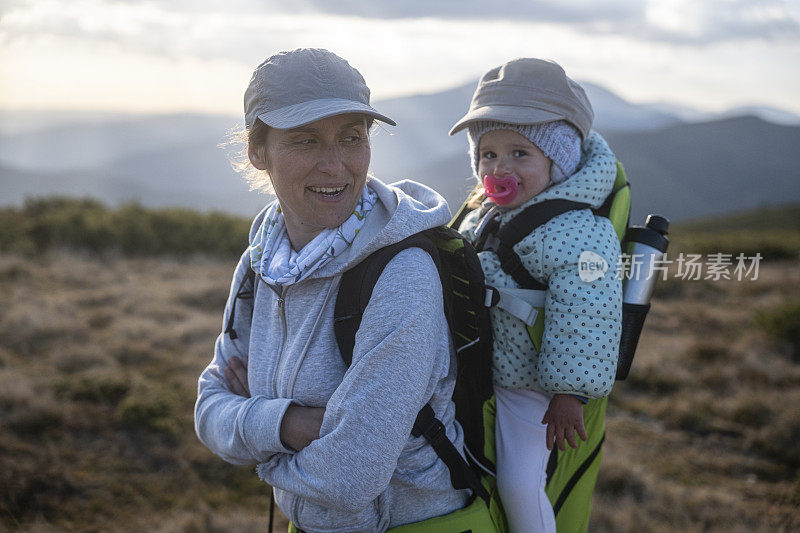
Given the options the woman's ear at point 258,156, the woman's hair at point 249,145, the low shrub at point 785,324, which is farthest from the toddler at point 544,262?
the low shrub at point 785,324

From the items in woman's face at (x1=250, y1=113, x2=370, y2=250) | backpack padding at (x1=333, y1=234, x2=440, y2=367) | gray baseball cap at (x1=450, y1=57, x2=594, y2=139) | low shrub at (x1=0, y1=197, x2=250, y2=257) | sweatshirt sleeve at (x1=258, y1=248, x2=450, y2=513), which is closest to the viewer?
sweatshirt sleeve at (x1=258, y1=248, x2=450, y2=513)

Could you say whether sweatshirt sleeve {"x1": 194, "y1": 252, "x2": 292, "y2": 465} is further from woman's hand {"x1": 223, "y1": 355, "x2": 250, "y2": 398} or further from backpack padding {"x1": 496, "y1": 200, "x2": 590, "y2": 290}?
backpack padding {"x1": 496, "y1": 200, "x2": 590, "y2": 290}

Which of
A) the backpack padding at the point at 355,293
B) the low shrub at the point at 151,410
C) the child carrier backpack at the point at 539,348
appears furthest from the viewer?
the low shrub at the point at 151,410

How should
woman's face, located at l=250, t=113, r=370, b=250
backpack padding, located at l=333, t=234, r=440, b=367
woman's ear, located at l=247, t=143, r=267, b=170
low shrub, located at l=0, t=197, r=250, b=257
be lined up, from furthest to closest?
low shrub, located at l=0, t=197, r=250, b=257
woman's ear, located at l=247, t=143, r=267, b=170
woman's face, located at l=250, t=113, r=370, b=250
backpack padding, located at l=333, t=234, r=440, b=367

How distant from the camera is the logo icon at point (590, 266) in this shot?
206 centimetres

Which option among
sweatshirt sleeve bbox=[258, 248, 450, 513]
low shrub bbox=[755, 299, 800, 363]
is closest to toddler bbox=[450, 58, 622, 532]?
sweatshirt sleeve bbox=[258, 248, 450, 513]

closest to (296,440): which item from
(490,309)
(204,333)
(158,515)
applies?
(490,309)

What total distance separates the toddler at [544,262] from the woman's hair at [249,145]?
724 millimetres

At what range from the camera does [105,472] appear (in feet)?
14.0

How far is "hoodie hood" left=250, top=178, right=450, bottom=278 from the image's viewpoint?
1.71m

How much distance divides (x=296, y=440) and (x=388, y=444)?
0.95 feet

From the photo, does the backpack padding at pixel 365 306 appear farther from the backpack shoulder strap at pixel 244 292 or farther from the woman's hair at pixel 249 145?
the backpack shoulder strap at pixel 244 292

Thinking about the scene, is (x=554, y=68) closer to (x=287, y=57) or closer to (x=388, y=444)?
(x=287, y=57)

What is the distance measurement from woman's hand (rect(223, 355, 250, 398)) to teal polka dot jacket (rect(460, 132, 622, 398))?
97cm
